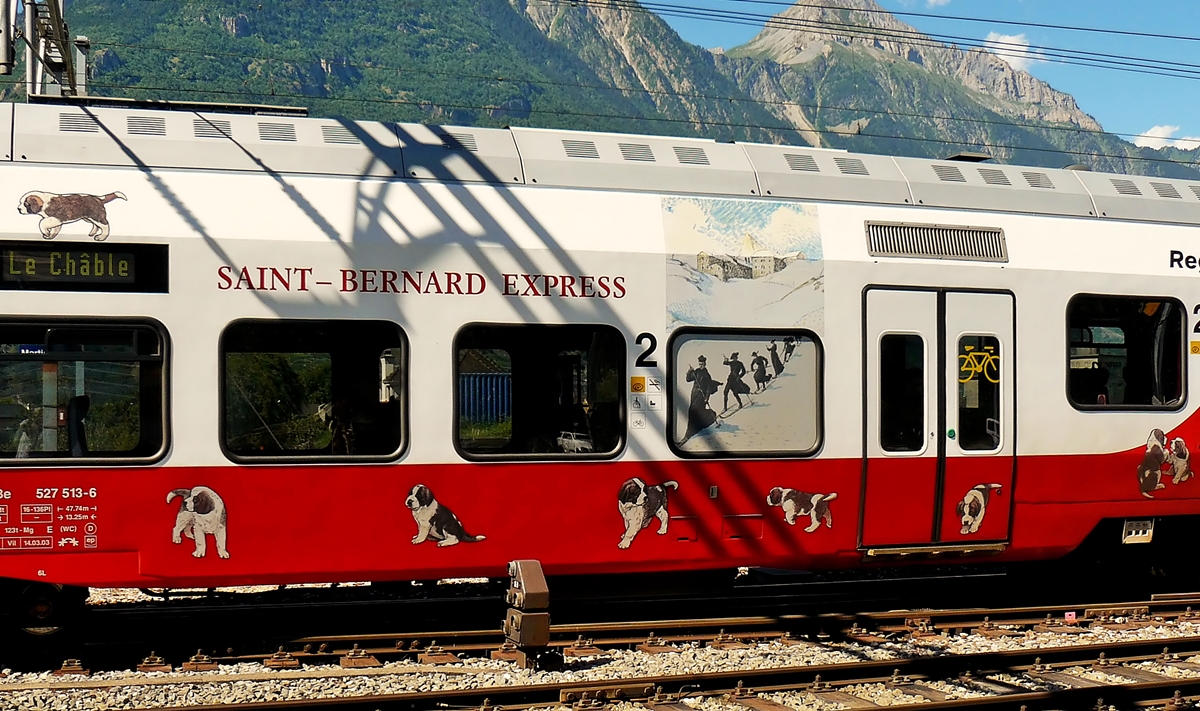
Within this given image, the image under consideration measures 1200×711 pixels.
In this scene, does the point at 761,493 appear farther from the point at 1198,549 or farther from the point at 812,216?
the point at 1198,549

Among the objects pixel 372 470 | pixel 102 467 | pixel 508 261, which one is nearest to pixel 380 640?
pixel 372 470

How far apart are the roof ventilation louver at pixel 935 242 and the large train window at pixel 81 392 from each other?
16.9 feet

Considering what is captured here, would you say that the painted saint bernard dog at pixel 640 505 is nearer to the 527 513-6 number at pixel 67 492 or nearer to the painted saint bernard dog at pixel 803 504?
the painted saint bernard dog at pixel 803 504

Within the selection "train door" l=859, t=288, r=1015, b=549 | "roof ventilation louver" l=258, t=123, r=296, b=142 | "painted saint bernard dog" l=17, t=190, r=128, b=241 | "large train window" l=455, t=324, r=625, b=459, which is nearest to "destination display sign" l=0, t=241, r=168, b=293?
"painted saint bernard dog" l=17, t=190, r=128, b=241

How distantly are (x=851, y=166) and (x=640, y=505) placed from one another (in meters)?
3.26

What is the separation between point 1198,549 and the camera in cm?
1037

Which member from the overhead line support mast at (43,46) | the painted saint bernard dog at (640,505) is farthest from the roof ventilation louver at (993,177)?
the overhead line support mast at (43,46)

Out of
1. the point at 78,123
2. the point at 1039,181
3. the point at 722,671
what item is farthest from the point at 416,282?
the point at 1039,181

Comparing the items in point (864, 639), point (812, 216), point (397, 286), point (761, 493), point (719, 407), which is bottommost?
point (864, 639)

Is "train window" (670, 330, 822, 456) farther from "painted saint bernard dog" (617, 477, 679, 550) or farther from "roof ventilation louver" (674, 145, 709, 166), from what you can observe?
"roof ventilation louver" (674, 145, 709, 166)

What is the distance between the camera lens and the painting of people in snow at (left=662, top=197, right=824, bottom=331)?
8.51 m

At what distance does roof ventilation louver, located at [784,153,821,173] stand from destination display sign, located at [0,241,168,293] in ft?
15.3

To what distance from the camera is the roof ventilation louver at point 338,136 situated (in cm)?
827

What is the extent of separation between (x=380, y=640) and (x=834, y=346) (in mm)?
3835
